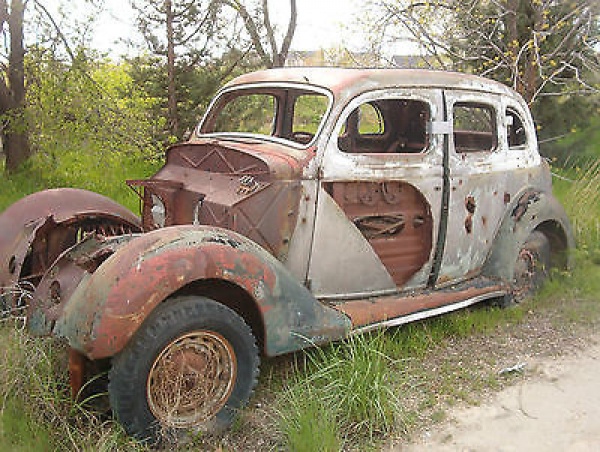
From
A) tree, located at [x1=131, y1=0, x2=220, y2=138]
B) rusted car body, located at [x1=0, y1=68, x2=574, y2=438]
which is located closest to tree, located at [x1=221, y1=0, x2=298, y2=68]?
tree, located at [x1=131, y1=0, x2=220, y2=138]

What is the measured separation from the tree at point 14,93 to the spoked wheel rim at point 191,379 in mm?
5591

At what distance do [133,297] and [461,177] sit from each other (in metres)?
2.68

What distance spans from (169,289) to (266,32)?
8569mm

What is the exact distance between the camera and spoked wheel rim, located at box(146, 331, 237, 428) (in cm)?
332

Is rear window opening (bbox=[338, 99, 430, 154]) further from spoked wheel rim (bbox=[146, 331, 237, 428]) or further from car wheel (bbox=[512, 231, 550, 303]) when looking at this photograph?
spoked wheel rim (bbox=[146, 331, 237, 428])

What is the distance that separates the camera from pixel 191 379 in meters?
3.39

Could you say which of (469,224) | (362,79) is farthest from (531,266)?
(362,79)

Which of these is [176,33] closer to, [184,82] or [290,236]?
[184,82]

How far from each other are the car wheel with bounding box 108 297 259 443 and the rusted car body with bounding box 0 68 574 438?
0.01 meters

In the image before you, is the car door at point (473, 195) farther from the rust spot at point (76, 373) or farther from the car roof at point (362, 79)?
the rust spot at point (76, 373)

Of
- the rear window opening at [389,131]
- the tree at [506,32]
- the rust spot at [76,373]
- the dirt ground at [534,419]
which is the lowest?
the dirt ground at [534,419]

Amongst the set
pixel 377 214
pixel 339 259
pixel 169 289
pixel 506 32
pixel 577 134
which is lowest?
pixel 339 259

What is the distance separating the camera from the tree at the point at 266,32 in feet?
34.3

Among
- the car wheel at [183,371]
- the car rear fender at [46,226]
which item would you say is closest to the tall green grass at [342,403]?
the car wheel at [183,371]
